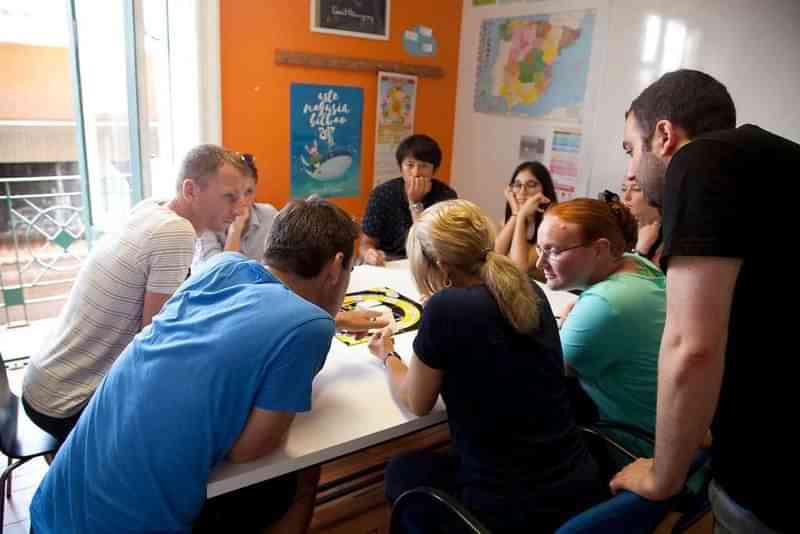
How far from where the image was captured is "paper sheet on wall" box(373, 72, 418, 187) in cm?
385

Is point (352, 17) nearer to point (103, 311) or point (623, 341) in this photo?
point (103, 311)

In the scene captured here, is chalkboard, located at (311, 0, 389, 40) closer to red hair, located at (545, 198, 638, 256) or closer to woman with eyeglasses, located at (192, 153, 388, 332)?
woman with eyeglasses, located at (192, 153, 388, 332)

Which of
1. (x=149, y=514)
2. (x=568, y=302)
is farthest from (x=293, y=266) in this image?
(x=568, y=302)

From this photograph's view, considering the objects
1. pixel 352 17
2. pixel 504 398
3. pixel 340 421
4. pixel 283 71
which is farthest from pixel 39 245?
pixel 504 398

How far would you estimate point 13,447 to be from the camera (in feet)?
5.30

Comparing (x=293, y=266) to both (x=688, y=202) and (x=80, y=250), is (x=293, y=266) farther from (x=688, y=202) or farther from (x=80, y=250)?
(x=80, y=250)

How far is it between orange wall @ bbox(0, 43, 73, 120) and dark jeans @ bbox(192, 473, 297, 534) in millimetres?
2446

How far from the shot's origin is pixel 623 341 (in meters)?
1.50

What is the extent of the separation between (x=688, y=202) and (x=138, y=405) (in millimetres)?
1028

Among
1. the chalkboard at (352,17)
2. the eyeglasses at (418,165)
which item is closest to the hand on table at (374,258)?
the eyeglasses at (418,165)

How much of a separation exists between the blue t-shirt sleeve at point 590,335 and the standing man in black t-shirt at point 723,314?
431 mm

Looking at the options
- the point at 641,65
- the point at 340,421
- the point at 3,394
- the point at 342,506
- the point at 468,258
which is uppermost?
the point at 641,65

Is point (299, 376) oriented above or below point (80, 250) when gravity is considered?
above

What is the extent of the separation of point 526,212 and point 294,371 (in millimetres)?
2005
